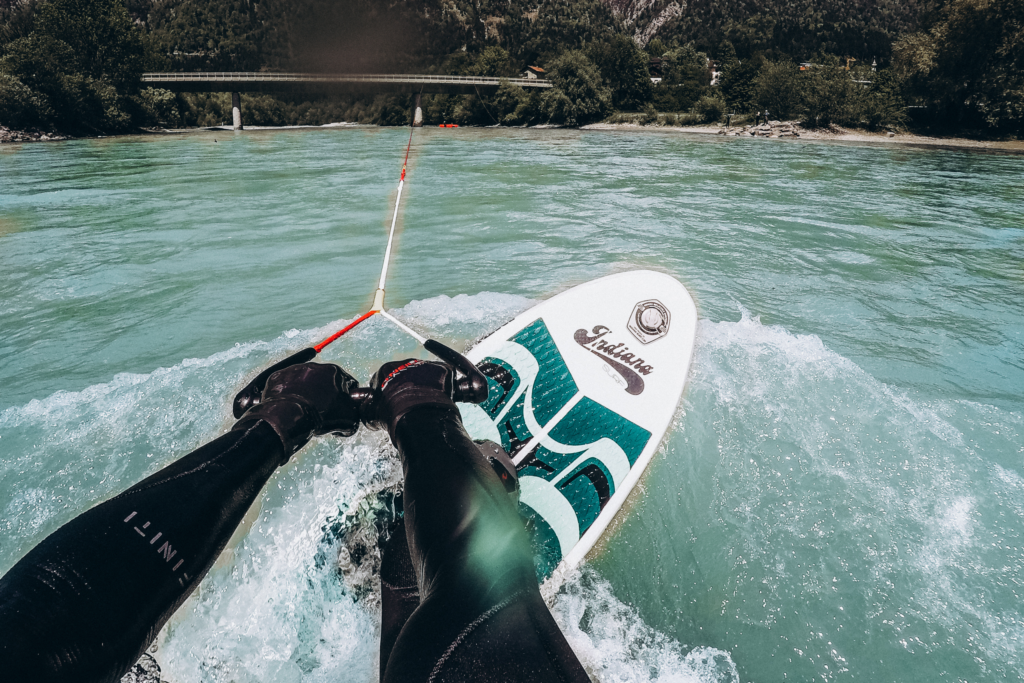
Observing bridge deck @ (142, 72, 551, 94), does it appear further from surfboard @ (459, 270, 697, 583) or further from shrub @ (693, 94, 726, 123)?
surfboard @ (459, 270, 697, 583)

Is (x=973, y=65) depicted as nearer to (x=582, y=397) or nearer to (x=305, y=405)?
(x=582, y=397)

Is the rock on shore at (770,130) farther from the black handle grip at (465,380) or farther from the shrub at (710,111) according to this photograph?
the black handle grip at (465,380)

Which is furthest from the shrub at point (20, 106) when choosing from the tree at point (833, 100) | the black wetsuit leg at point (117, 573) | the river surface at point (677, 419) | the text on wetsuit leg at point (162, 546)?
the tree at point (833, 100)

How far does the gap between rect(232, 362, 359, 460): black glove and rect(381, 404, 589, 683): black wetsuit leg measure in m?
0.50

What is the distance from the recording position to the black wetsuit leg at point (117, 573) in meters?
1.35

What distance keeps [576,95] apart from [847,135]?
70.9ft

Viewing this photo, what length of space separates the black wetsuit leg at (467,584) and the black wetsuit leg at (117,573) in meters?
0.64

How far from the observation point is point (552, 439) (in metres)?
3.45

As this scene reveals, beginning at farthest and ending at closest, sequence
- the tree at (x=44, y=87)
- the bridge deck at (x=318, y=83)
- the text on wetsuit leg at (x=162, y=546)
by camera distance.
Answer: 1. the bridge deck at (x=318, y=83)
2. the tree at (x=44, y=87)
3. the text on wetsuit leg at (x=162, y=546)

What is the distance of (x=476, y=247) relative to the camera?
27.9ft

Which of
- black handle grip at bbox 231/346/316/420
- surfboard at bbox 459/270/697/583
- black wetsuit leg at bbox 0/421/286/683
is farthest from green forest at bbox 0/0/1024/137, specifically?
black wetsuit leg at bbox 0/421/286/683

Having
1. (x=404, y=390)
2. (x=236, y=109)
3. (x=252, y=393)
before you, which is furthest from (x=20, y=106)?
(x=404, y=390)

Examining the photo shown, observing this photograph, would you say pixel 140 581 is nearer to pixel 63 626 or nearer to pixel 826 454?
pixel 63 626

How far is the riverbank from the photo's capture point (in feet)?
105
